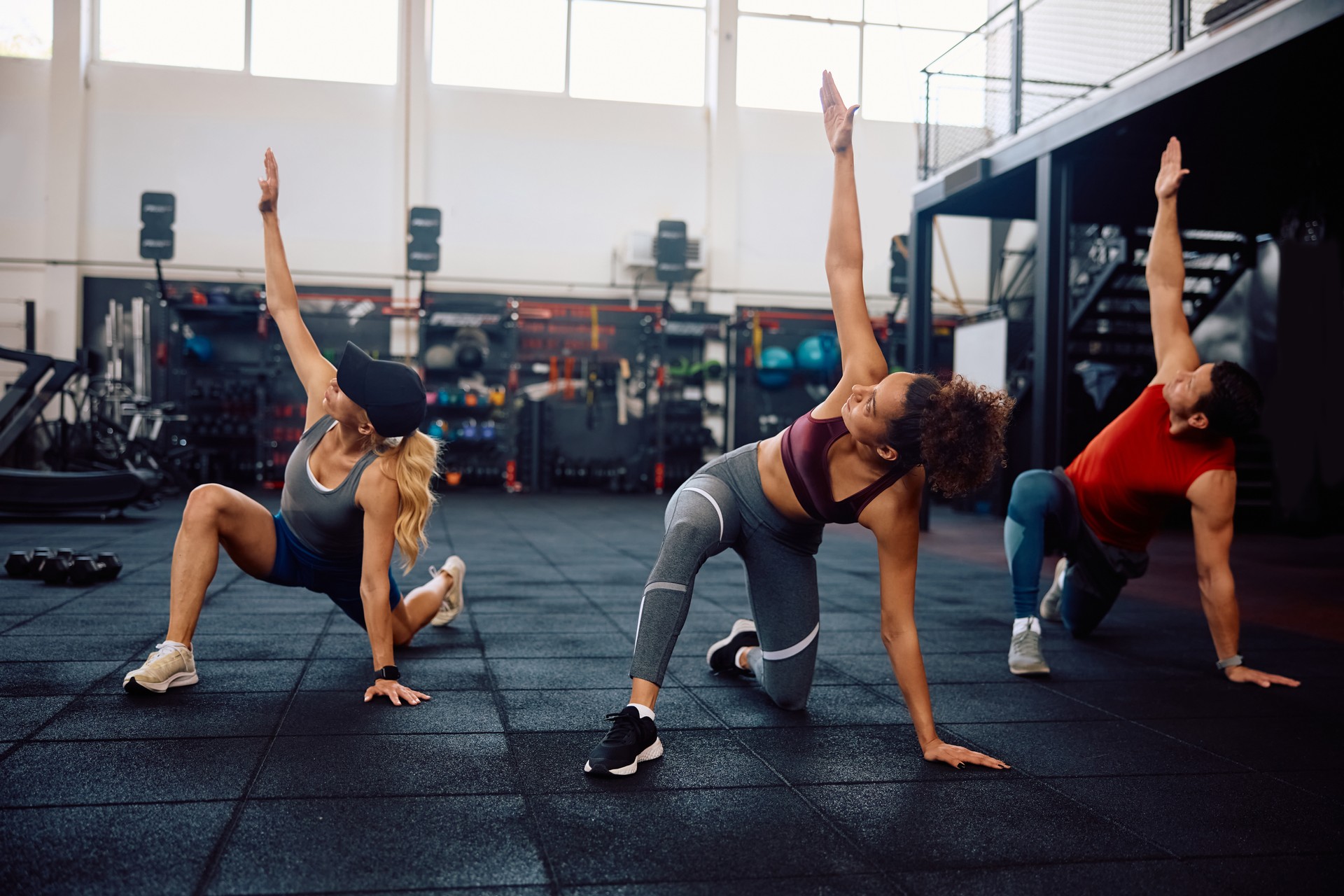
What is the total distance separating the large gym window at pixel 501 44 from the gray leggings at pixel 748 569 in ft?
33.8

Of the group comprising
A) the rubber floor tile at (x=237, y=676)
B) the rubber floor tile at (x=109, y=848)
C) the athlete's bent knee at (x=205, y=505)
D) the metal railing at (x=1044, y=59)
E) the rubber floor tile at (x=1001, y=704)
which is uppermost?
the metal railing at (x=1044, y=59)

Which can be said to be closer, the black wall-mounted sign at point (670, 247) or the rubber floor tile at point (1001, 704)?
the rubber floor tile at point (1001, 704)

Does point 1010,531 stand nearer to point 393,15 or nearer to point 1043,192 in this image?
point 1043,192

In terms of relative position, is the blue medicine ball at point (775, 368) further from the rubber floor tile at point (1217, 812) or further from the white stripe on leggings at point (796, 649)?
the rubber floor tile at point (1217, 812)

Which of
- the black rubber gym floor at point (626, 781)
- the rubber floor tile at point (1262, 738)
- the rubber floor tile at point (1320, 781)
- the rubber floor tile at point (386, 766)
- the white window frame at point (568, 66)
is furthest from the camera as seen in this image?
the white window frame at point (568, 66)

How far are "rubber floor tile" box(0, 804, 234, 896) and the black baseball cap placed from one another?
3.42ft

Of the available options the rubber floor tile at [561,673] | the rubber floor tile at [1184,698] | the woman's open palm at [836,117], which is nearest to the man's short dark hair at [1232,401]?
the rubber floor tile at [1184,698]

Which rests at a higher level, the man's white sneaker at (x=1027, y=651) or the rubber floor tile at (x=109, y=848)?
the man's white sneaker at (x=1027, y=651)

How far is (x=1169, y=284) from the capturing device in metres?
3.13

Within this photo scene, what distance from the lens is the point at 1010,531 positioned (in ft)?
10.8

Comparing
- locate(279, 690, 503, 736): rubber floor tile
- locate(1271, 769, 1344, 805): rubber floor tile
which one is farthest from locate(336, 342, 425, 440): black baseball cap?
locate(1271, 769, 1344, 805): rubber floor tile

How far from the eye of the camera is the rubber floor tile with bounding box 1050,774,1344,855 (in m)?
1.79

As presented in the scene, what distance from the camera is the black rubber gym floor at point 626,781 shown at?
162 centimetres

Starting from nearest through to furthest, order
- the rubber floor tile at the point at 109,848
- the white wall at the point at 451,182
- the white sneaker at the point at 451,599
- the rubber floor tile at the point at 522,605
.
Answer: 1. the rubber floor tile at the point at 109,848
2. the white sneaker at the point at 451,599
3. the rubber floor tile at the point at 522,605
4. the white wall at the point at 451,182
